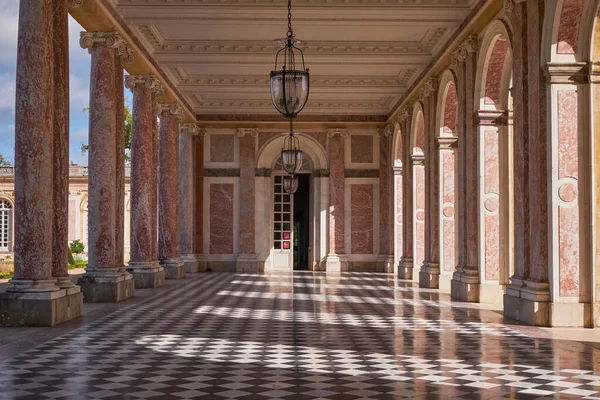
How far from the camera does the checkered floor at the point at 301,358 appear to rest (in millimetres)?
7113

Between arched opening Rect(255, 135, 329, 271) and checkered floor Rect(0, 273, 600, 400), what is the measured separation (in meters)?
15.2

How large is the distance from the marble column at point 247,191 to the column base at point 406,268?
6.65 metres

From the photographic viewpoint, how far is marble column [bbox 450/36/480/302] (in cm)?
1661

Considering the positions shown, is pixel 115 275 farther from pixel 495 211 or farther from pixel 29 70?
pixel 495 211

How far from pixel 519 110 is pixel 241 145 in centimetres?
1811

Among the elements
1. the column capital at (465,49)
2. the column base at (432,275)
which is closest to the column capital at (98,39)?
the column capital at (465,49)

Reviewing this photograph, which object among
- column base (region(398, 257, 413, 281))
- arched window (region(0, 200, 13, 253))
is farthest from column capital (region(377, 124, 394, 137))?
arched window (region(0, 200, 13, 253))

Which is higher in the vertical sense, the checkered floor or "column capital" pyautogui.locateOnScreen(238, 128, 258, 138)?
"column capital" pyautogui.locateOnScreen(238, 128, 258, 138)

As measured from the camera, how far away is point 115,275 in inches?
632

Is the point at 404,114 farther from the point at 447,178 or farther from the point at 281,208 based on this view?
the point at 281,208

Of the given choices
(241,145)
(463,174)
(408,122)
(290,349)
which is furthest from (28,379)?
Answer: (241,145)

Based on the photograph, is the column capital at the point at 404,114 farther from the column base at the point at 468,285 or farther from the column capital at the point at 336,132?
the column base at the point at 468,285

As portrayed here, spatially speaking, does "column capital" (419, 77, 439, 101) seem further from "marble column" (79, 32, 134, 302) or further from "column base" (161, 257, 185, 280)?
"column base" (161, 257, 185, 280)

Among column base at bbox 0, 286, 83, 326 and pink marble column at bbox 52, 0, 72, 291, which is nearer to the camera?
column base at bbox 0, 286, 83, 326
